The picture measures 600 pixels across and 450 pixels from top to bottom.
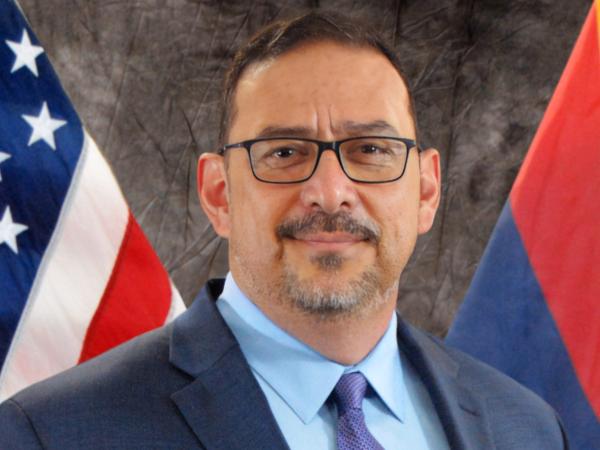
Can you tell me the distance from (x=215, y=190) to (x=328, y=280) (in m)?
0.33

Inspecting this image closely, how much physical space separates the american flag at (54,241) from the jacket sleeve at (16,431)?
1.74ft

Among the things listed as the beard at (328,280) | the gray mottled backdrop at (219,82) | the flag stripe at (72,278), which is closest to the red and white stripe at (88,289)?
the flag stripe at (72,278)

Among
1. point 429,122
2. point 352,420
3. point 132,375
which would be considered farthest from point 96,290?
point 429,122

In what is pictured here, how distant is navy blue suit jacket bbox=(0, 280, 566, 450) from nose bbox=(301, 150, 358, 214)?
11.0 inches

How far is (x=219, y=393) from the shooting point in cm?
181

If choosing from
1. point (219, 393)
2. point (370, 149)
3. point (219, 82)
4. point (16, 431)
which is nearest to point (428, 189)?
point (370, 149)

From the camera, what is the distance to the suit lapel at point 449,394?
1959 mm

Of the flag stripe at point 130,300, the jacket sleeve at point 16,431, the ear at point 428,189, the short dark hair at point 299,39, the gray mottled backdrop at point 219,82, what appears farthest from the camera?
the gray mottled backdrop at point 219,82

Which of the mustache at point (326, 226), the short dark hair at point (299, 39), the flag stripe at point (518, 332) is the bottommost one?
the flag stripe at point (518, 332)

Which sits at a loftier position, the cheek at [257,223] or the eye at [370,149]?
the eye at [370,149]

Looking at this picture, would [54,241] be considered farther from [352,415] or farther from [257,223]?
[352,415]

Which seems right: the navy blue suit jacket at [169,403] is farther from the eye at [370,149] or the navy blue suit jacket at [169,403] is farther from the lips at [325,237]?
the eye at [370,149]

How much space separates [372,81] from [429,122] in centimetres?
192

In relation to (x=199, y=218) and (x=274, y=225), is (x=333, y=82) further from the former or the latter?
(x=199, y=218)
